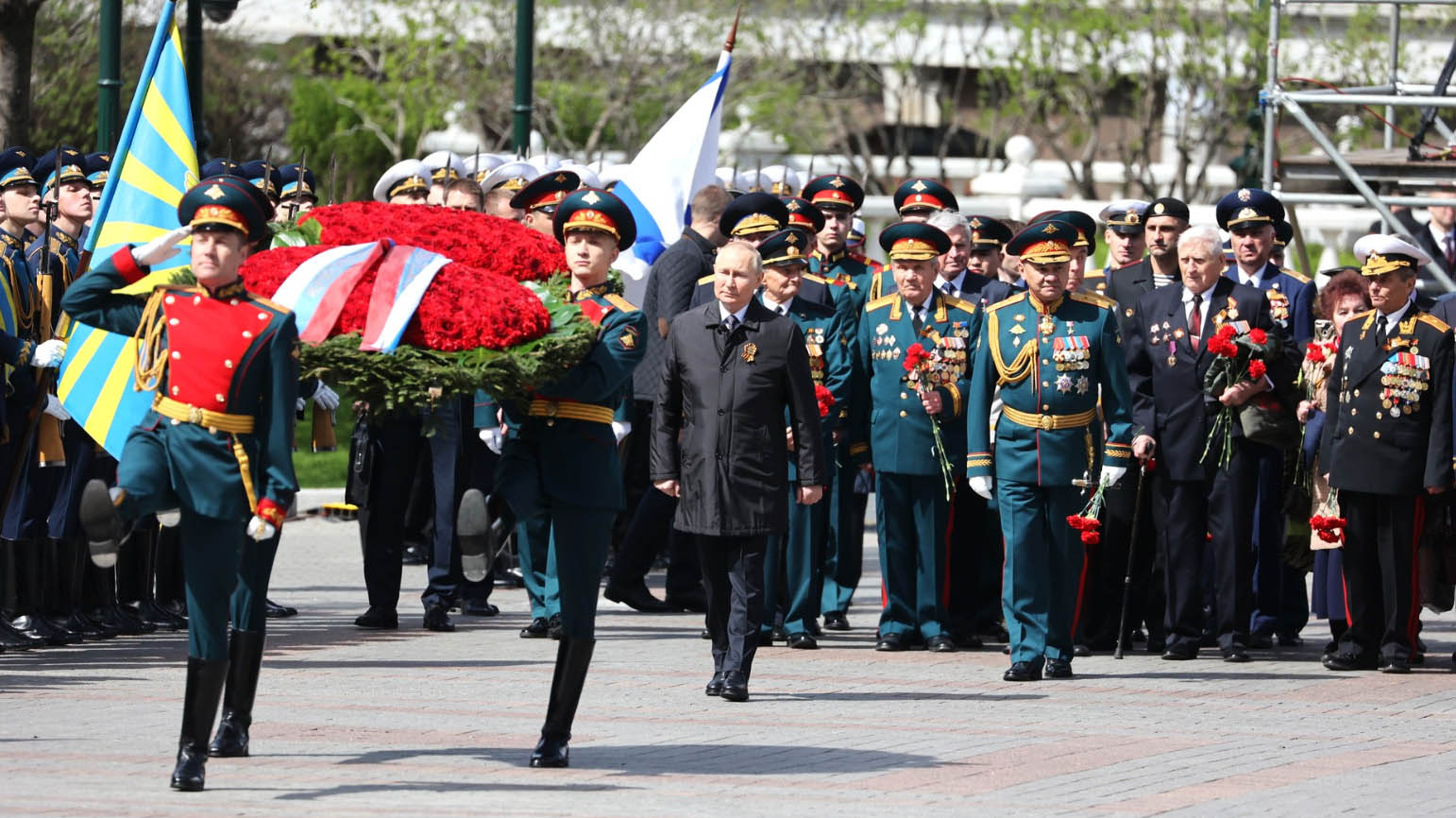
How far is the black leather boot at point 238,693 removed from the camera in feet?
28.2

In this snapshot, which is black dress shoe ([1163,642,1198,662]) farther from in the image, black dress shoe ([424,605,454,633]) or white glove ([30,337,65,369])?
white glove ([30,337,65,369])

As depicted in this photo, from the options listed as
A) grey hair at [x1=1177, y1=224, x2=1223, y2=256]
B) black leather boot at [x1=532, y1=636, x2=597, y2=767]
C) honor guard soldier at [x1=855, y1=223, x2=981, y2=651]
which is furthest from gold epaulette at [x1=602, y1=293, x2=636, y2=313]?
grey hair at [x1=1177, y1=224, x2=1223, y2=256]

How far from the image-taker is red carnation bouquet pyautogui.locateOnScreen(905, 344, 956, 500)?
12.3 metres

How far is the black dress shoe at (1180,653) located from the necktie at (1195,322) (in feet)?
4.77

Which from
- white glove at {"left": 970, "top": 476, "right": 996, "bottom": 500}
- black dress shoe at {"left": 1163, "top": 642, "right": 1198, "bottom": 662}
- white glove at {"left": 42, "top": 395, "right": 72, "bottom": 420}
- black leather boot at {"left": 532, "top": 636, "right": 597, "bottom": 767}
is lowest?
black dress shoe at {"left": 1163, "top": 642, "right": 1198, "bottom": 662}

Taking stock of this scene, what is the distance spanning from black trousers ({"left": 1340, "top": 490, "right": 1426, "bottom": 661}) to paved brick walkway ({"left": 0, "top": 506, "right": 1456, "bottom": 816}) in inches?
8.4

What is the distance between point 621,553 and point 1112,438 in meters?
3.38

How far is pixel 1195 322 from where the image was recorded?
1230cm

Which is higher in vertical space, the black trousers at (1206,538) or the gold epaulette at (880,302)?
the gold epaulette at (880,302)

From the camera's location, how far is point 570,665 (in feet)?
28.7

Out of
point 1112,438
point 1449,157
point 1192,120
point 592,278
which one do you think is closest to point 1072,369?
point 1112,438

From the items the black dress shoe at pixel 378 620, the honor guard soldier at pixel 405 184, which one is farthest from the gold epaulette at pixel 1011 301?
the honor guard soldier at pixel 405 184

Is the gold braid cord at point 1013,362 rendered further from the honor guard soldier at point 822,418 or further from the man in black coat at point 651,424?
the man in black coat at point 651,424

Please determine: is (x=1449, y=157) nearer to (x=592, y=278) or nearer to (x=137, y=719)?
(x=592, y=278)
